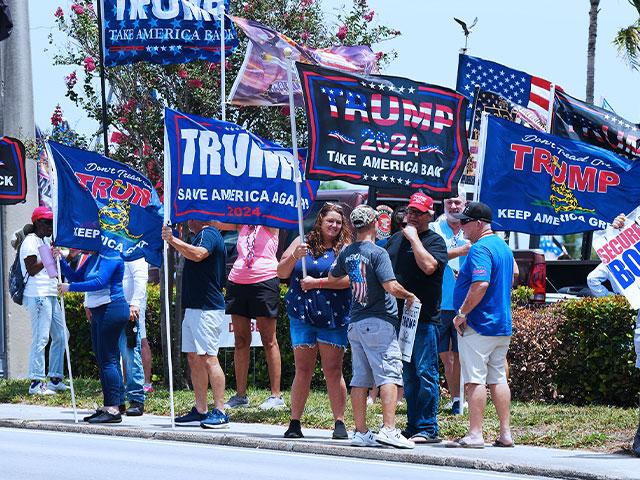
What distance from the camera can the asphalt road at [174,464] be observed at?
9953 mm

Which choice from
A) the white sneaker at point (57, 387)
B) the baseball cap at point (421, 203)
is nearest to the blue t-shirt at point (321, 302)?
the baseball cap at point (421, 203)

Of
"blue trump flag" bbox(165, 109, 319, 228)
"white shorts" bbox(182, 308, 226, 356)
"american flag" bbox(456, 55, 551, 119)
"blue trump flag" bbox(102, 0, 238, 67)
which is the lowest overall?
"white shorts" bbox(182, 308, 226, 356)

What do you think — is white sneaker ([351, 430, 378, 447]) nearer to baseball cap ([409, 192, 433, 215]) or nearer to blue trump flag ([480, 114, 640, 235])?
baseball cap ([409, 192, 433, 215])

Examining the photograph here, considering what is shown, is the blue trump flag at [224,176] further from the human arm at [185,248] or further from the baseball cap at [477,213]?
the baseball cap at [477,213]

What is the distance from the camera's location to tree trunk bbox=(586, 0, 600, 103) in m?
32.8

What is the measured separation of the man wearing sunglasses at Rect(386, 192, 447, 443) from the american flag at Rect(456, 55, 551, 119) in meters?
3.77

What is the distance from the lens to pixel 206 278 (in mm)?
12766

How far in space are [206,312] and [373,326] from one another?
2017 mm

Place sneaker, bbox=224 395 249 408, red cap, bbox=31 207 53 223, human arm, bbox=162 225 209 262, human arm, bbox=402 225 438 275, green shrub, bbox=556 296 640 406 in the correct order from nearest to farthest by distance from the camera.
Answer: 1. human arm, bbox=402 225 438 275
2. human arm, bbox=162 225 209 262
3. green shrub, bbox=556 296 640 406
4. sneaker, bbox=224 395 249 408
5. red cap, bbox=31 207 53 223

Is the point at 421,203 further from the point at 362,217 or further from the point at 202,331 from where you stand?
the point at 202,331

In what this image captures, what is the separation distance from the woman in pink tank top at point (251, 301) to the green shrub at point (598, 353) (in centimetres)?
304

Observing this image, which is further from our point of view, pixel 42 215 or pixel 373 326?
pixel 42 215

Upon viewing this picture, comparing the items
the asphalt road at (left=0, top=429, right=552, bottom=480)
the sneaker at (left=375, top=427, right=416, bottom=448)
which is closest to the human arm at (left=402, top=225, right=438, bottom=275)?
the sneaker at (left=375, top=427, right=416, bottom=448)

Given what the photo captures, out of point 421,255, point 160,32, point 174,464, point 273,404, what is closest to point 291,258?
point 421,255
